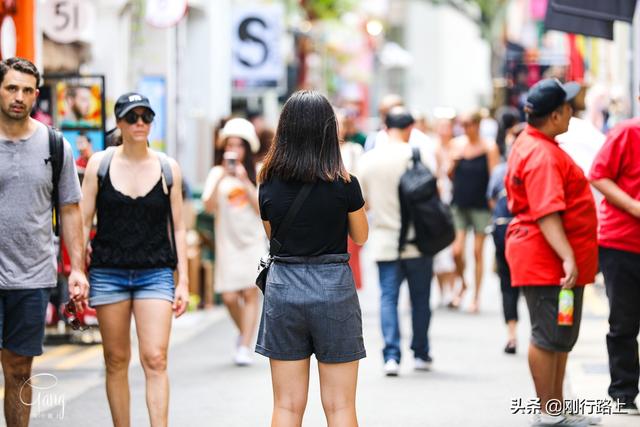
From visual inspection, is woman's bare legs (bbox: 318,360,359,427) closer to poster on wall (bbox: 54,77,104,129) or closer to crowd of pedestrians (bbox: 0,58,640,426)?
crowd of pedestrians (bbox: 0,58,640,426)

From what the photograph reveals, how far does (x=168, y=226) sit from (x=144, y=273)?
33 centimetres

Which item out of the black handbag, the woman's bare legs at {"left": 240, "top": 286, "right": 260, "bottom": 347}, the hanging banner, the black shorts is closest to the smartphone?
the woman's bare legs at {"left": 240, "top": 286, "right": 260, "bottom": 347}

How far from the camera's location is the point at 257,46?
2322 centimetres

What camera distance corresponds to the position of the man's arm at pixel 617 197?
804 cm

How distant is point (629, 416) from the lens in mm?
8391

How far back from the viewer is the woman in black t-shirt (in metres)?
6.25

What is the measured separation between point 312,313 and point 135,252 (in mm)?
1589

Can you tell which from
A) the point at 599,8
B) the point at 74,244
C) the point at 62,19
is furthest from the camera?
the point at 62,19

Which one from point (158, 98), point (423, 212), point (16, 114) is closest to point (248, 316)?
point (423, 212)

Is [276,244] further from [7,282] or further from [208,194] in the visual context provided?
[208,194]

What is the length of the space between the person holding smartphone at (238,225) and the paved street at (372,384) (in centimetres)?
43

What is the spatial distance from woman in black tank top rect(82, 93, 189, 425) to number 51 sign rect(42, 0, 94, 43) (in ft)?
19.7

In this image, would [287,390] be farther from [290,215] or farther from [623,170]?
[623,170]

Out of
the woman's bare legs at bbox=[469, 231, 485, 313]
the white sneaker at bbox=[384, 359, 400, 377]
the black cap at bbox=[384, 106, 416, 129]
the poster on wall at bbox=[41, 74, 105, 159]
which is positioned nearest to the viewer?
the white sneaker at bbox=[384, 359, 400, 377]
